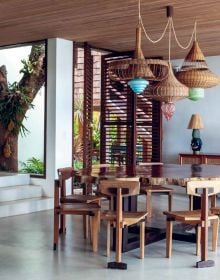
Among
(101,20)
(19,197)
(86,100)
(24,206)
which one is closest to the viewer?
(101,20)

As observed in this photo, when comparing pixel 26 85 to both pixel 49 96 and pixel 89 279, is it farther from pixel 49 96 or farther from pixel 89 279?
pixel 89 279

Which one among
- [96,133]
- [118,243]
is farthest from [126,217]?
[96,133]

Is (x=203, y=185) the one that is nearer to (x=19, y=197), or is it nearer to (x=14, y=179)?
(x=19, y=197)

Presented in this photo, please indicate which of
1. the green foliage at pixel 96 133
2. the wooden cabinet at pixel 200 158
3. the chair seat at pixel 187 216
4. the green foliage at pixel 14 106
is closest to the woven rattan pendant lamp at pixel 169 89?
the chair seat at pixel 187 216

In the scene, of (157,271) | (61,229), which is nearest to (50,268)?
(157,271)

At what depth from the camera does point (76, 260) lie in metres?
4.64

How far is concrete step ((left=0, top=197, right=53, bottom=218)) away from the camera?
276 inches

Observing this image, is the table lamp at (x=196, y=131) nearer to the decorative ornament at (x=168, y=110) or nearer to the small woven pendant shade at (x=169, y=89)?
the decorative ornament at (x=168, y=110)

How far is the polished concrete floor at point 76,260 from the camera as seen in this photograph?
4.19 metres

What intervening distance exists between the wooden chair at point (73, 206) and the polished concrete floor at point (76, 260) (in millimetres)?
173

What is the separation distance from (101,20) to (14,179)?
3.17 metres

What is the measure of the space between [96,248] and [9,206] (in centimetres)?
245

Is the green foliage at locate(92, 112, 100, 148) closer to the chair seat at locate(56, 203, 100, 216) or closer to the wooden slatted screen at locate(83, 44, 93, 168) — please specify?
the wooden slatted screen at locate(83, 44, 93, 168)

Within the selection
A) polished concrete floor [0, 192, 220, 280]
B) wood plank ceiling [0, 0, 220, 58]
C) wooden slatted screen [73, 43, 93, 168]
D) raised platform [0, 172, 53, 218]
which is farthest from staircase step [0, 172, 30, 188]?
wood plank ceiling [0, 0, 220, 58]
